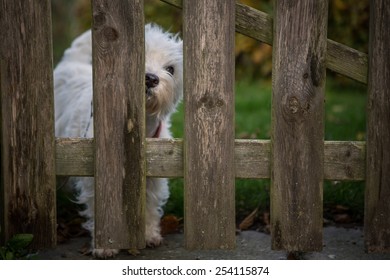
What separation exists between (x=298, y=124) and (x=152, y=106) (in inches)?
36.1

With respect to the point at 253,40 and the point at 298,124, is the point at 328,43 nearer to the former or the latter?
the point at 298,124

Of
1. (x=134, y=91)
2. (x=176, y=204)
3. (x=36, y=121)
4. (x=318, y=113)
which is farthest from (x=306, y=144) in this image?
(x=176, y=204)

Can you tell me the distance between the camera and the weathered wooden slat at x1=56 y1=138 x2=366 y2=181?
2.67 metres

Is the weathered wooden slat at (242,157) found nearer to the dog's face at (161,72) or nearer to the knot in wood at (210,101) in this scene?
the knot in wood at (210,101)

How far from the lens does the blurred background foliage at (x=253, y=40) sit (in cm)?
823

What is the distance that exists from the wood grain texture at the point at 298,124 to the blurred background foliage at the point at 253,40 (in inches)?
182

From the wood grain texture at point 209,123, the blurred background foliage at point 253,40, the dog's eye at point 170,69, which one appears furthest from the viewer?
the blurred background foliage at point 253,40

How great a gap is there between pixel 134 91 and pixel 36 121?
0.46m

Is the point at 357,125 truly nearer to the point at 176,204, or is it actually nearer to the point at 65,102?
the point at 176,204

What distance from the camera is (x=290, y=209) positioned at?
106 inches

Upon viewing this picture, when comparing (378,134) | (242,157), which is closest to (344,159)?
(378,134)

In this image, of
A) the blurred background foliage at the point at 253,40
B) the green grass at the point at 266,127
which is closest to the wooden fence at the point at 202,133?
the green grass at the point at 266,127

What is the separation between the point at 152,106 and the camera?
3.22 meters

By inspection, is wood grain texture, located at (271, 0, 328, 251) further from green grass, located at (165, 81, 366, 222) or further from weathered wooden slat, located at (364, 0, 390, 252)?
green grass, located at (165, 81, 366, 222)
